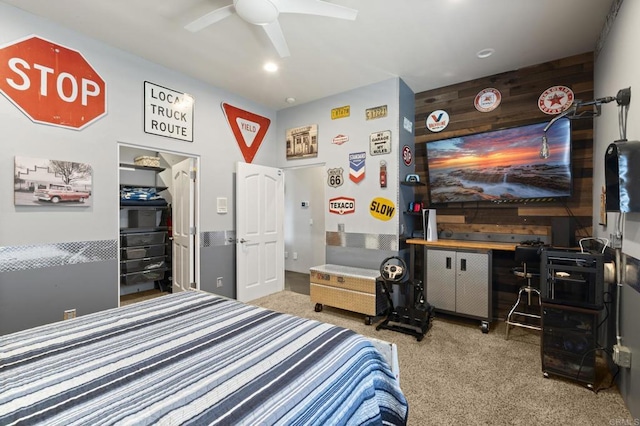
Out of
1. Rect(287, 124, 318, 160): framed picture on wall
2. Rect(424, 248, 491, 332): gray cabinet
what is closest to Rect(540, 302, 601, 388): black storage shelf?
Rect(424, 248, 491, 332): gray cabinet

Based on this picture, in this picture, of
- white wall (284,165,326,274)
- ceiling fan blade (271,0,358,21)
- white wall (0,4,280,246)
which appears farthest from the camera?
white wall (284,165,326,274)

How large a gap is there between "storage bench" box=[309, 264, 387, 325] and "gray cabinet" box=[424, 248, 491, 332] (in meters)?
0.63

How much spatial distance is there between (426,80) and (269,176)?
8.54 feet

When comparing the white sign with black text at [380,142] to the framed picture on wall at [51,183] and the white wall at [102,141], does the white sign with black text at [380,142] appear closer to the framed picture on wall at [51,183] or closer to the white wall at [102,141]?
the white wall at [102,141]

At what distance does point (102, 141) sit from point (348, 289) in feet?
10.2

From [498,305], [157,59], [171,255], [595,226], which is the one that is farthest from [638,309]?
[171,255]

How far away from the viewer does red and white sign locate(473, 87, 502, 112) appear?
11.6 ft

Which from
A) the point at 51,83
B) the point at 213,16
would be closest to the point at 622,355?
the point at 213,16

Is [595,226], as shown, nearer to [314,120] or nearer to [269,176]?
[314,120]

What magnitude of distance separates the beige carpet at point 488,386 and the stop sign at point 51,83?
3.65 metres

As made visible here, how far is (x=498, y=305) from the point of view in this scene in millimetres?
3547

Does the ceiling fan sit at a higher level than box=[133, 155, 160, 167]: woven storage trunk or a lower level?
higher

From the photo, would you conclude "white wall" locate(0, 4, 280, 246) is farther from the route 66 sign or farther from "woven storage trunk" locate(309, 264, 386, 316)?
"woven storage trunk" locate(309, 264, 386, 316)

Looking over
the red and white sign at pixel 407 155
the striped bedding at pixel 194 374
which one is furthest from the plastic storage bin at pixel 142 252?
the red and white sign at pixel 407 155
